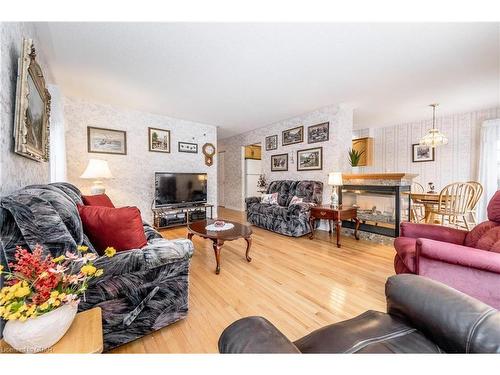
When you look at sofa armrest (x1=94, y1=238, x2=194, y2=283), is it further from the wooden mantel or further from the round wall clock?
the round wall clock

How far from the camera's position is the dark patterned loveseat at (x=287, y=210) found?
3641 millimetres

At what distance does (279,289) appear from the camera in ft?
6.50

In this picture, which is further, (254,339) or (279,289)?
(279,289)

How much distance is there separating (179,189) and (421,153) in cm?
580

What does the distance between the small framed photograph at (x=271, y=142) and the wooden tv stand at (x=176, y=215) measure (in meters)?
2.23

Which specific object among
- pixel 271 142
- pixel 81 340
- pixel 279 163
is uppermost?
pixel 271 142

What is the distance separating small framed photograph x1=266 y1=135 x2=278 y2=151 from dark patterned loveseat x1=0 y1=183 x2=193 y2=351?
13.9ft

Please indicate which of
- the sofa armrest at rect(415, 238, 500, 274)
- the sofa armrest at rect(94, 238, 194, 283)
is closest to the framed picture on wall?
the sofa armrest at rect(94, 238, 194, 283)

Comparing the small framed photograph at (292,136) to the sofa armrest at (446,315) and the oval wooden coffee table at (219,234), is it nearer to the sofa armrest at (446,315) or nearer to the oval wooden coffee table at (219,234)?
the oval wooden coffee table at (219,234)

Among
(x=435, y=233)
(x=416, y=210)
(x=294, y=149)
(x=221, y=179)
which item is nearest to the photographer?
(x=435, y=233)

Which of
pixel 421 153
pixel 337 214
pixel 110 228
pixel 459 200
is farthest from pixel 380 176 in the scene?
pixel 110 228

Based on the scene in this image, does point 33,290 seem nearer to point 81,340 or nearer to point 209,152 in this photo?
point 81,340
